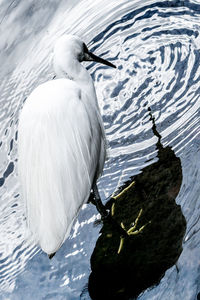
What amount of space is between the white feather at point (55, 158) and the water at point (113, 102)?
25 centimetres

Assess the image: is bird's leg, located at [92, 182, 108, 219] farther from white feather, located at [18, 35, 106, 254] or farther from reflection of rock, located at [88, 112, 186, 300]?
white feather, located at [18, 35, 106, 254]

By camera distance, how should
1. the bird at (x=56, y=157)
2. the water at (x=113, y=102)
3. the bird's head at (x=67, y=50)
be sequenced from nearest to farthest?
1. the bird at (x=56, y=157)
2. the water at (x=113, y=102)
3. the bird's head at (x=67, y=50)

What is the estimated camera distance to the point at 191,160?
2.20 meters

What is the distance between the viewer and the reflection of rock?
6.12ft

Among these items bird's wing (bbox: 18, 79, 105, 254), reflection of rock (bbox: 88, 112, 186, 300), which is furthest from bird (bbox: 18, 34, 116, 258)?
reflection of rock (bbox: 88, 112, 186, 300)

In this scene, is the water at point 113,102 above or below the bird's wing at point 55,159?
below

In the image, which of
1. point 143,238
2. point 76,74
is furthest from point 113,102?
point 143,238

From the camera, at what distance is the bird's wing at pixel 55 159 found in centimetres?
178

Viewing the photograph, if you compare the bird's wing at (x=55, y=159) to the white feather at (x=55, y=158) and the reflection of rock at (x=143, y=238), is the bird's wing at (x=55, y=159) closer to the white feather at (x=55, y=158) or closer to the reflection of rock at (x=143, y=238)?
the white feather at (x=55, y=158)

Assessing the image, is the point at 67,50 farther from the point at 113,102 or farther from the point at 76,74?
the point at 113,102

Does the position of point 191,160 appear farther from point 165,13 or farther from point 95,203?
point 165,13

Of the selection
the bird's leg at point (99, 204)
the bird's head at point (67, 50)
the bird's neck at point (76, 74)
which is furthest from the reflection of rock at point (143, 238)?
the bird's head at point (67, 50)

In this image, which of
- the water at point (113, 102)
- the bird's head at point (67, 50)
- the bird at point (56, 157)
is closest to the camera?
the bird at point (56, 157)

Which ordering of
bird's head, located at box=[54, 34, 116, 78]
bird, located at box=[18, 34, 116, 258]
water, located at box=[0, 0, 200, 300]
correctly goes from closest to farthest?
bird, located at box=[18, 34, 116, 258] < water, located at box=[0, 0, 200, 300] < bird's head, located at box=[54, 34, 116, 78]
